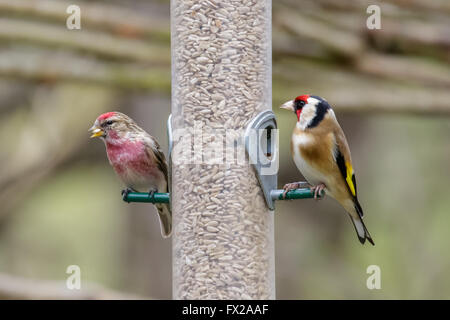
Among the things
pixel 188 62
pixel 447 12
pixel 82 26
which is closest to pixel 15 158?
pixel 82 26

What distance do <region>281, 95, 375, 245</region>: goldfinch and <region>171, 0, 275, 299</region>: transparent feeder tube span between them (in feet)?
1.96

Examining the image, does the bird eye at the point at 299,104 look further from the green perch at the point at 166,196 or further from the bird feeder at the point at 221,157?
the green perch at the point at 166,196

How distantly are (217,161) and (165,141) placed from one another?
8013 millimetres

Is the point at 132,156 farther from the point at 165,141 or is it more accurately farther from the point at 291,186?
the point at 165,141

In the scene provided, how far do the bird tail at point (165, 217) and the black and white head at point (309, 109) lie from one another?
48.3 inches

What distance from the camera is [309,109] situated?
746 cm

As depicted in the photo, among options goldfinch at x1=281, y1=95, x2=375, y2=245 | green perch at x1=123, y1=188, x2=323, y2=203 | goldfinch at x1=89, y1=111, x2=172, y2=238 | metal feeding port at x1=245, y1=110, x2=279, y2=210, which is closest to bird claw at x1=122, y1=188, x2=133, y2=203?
green perch at x1=123, y1=188, x2=323, y2=203

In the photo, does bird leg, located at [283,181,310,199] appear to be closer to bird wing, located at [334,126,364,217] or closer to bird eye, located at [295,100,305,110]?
bird wing, located at [334,126,364,217]

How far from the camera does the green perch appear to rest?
6.78 metres

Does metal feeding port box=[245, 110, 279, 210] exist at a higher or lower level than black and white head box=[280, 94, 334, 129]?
lower
